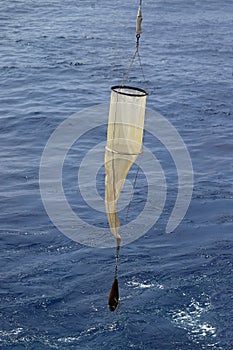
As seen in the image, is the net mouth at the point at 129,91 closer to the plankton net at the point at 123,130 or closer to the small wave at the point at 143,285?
the plankton net at the point at 123,130

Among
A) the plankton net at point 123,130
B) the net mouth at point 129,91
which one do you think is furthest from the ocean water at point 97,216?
the net mouth at point 129,91

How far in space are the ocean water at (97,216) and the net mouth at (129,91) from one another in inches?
299

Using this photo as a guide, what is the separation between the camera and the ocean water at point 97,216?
19.7 m

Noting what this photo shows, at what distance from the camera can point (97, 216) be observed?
26422 millimetres

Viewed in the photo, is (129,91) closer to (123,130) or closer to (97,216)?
(123,130)

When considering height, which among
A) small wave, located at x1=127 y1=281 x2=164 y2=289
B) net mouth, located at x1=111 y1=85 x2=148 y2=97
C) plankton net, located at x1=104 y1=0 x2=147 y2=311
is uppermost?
net mouth, located at x1=111 y1=85 x2=148 y2=97

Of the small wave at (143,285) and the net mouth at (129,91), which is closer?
the net mouth at (129,91)

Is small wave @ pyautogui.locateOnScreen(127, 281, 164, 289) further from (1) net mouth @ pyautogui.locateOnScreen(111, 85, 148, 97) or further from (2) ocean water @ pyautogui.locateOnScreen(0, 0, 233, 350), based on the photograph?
(1) net mouth @ pyautogui.locateOnScreen(111, 85, 148, 97)

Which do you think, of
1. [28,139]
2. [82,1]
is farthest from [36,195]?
[82,1]

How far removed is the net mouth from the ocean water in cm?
Result: 760

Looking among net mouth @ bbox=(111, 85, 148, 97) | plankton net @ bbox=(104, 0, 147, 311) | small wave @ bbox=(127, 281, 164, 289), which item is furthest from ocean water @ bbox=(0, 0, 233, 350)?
net mouth @ bbox=(111, 85, 148, 97)

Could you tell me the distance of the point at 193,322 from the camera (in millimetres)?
19750

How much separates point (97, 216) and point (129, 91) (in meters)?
11.6

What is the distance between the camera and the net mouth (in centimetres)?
1489
